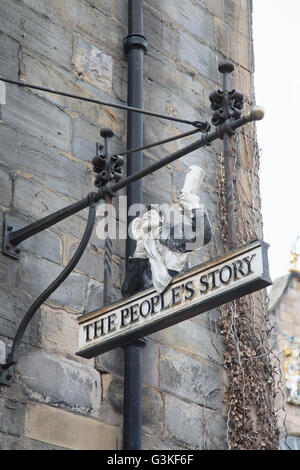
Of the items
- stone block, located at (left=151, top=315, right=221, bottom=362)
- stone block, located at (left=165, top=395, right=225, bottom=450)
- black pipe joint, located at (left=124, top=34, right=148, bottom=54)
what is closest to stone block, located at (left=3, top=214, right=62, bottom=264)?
stone block, located at (left=151, top=315, right=221, bottom=362)

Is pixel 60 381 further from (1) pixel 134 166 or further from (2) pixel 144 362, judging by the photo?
(1) pixel 134 166

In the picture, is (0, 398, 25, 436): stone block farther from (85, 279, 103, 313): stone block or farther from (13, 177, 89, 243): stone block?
(13, 177, 89, 243): stone block

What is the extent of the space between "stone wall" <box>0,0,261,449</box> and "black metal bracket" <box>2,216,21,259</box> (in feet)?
0.13

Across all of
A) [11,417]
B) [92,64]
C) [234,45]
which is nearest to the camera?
[11,417]

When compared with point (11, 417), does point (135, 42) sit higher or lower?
higher

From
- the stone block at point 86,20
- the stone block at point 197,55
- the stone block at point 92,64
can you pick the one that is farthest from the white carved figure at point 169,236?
the stone block at point 197,55

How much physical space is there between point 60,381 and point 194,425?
106cm

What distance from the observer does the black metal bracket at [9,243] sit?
5742 millimetres

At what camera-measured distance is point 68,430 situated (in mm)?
5703

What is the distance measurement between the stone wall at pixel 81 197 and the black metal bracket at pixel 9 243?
0.04 metres

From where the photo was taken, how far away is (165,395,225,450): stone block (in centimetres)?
636

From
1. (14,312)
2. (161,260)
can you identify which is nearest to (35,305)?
(14,312)

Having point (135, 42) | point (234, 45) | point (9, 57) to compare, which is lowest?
point (9, 57)
